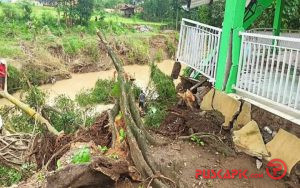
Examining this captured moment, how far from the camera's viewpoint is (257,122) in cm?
610

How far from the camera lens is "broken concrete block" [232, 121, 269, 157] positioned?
5.79 meters

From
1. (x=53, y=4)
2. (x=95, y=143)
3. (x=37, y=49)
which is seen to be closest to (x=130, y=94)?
(x=95, y=143)

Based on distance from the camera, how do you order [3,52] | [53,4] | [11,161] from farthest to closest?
[53,4], [3,52], [11,161]

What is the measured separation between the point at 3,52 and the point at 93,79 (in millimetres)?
5863

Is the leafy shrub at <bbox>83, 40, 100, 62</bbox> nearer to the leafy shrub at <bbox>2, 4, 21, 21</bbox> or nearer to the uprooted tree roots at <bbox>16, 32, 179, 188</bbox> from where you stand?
the leafy shrub at <bbox>2, 4, 21, 21</bbox>

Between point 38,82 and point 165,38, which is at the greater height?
point 165,38

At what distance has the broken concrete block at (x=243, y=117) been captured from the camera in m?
6.21

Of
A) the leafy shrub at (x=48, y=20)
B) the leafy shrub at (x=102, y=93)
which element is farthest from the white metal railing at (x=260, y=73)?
the leafy shrub at (x=48, y=20)

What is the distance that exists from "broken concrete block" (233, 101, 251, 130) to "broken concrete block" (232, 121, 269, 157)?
8.1 inches

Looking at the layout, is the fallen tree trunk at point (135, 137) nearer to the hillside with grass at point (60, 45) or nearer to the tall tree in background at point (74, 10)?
the hillside with grass at point (60, 45)

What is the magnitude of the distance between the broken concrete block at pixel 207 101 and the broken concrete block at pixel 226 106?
16 centimetres

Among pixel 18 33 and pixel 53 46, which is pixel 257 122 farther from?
pixel 18 33

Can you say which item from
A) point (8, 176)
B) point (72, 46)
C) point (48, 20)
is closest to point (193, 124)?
point (8, 176)

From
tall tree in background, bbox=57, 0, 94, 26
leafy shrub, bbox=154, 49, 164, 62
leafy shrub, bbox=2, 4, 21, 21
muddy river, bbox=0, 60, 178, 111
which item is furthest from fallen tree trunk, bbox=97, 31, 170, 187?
tall tree in background, bbox=57, 0, 94, 26
